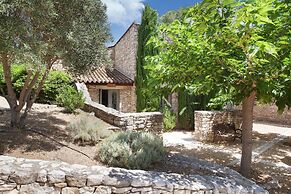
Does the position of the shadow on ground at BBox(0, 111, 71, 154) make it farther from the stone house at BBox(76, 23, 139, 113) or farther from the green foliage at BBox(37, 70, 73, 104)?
the stone house at BBox(76, 23, 139, 113)

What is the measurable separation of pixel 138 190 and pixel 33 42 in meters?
3.48

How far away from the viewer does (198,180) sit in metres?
5.00

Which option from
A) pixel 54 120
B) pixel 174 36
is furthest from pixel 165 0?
pixel 54 120

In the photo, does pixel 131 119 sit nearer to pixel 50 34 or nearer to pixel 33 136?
pixel 33 136

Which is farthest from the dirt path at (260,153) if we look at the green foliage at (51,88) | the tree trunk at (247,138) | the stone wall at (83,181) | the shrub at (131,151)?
the green foliage at (51,88)

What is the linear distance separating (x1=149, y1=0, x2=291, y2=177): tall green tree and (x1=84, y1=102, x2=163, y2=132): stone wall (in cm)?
291

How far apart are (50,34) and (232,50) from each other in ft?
13.2

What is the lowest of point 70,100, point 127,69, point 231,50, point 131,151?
point 131,151

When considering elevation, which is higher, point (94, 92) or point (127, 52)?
point (127, 52)

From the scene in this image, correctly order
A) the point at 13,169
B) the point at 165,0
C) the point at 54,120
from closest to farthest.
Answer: the point at 13,169 → the point at 54,120 → the point at 165,0

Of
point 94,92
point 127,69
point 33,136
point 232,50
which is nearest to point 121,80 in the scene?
point 127,69

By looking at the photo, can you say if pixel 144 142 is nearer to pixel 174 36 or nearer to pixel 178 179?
pixel 178 179

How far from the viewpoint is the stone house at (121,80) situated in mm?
17047

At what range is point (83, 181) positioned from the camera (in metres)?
4.49
